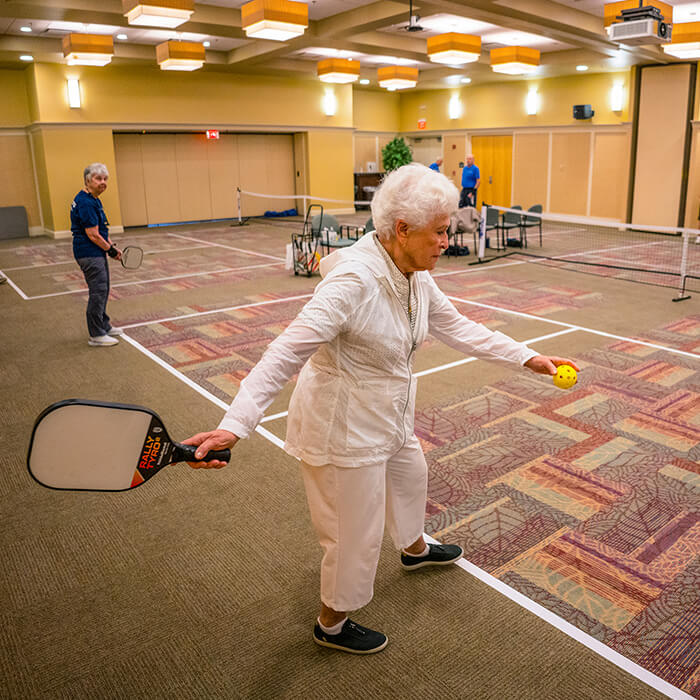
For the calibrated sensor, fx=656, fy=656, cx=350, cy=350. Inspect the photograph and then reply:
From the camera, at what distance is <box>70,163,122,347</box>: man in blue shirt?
229 inches

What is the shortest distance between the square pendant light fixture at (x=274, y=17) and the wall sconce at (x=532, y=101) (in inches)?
413

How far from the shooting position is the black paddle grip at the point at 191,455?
1.69m

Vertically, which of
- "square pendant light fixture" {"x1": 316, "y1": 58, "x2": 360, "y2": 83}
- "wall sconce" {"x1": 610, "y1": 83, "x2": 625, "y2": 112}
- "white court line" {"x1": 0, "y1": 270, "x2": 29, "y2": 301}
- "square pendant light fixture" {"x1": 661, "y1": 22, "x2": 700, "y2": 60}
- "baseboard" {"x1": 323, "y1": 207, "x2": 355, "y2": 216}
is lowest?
"white court line" {"x1": 0, "y1": 270, "x2": 29, "y2": 301}

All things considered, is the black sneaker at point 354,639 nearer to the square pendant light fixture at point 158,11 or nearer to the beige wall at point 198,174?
the square pendant light fixture at point 158,11

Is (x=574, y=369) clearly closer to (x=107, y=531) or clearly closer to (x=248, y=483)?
(x=248, y=483)

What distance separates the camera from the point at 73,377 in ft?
17.9

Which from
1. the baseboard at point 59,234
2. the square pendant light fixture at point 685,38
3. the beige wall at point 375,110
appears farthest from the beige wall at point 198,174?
the square pendant light fixture at point 685,38

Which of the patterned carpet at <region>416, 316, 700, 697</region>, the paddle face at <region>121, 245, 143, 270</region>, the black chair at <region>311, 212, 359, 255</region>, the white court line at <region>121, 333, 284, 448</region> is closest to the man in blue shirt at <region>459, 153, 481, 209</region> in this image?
the black chair at <region>311, 212, 359, 255</region>

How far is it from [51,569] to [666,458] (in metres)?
3.39

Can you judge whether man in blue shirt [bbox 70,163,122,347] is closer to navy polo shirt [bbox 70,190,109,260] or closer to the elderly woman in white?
navy polo shirt [bbox 70,190,109,260]

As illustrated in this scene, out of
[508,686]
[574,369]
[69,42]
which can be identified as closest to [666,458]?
[574,369]

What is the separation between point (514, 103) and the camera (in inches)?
747

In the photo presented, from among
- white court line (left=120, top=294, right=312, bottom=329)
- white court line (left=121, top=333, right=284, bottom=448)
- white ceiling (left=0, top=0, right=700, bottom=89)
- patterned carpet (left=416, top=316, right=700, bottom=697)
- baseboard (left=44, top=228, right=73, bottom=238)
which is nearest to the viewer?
patterned carpet (left=416, top=316, right=700, bottom=697)

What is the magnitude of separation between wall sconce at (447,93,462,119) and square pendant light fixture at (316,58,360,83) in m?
6.33
